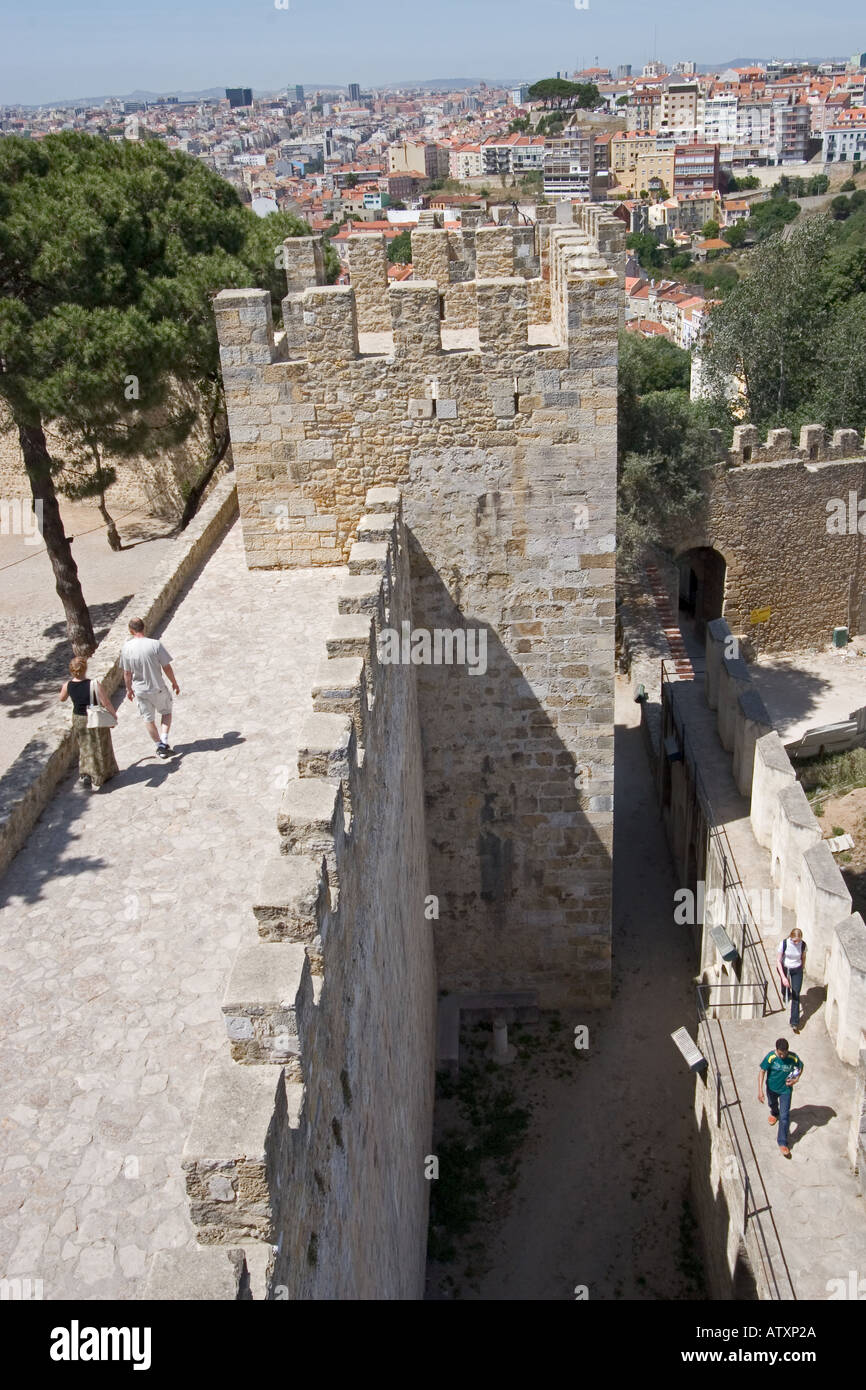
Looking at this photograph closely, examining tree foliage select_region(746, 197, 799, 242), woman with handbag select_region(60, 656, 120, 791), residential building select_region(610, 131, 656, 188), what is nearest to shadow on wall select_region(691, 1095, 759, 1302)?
woman with handbag select_region(60, 656, 120, 791)

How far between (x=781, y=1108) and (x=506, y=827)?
10.1ft

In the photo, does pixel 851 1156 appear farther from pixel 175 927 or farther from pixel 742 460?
pixel 742 460

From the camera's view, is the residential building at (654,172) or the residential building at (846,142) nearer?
the residential building at (654,172)

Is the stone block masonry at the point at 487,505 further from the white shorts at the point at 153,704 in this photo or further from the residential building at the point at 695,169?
the residential building at the point at 695,169

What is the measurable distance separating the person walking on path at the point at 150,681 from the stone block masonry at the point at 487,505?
7.55 feet

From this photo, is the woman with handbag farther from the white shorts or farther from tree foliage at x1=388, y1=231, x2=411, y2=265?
tree foliage at x1=388, y1=231, x2=411, y2=265

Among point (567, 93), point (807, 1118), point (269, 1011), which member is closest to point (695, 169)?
point (567, 93)

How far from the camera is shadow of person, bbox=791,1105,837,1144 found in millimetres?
7645

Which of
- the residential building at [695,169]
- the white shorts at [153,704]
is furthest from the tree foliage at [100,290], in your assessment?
the residential building at [695,169]

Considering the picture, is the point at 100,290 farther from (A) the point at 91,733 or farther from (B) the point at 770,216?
(B) the point at 770,216

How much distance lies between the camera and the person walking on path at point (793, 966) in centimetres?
834

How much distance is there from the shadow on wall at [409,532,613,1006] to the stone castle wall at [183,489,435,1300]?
88 centimetres
